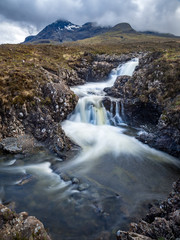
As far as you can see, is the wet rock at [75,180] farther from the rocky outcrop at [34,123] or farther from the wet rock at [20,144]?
the wet rock at [20,144]

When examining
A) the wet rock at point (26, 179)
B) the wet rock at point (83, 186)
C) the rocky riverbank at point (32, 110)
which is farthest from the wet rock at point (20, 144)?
the wet rock at point (83, 186)

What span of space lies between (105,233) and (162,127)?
10986mm

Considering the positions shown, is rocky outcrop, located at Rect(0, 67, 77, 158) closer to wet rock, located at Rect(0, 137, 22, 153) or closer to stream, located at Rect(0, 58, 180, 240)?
wet rock, located at Rect(0, 137, 22, 153)

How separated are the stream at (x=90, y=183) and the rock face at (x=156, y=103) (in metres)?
1.43

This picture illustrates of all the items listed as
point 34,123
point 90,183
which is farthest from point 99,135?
point 90,183

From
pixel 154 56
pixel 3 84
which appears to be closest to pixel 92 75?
pixel 154 56

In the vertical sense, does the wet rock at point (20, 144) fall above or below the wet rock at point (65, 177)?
above

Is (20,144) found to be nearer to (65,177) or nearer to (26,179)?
(26,179)

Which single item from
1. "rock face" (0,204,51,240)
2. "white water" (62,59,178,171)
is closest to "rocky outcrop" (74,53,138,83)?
"white water" (62,59,178,171)

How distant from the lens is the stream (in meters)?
8.02

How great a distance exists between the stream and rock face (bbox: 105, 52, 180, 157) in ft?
4.69

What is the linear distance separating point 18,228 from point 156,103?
689 inches

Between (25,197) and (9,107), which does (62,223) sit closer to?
(25,197)

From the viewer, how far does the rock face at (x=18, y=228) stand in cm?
507
